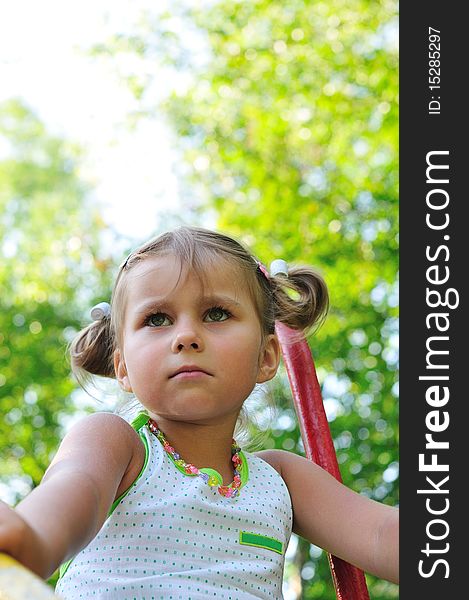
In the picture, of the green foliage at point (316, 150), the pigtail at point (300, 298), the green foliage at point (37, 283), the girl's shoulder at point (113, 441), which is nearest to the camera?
the girl's shoulder at point (113, 441)

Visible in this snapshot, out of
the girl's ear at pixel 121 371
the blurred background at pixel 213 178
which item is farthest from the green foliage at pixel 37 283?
the girl's ear at pixel 121 371

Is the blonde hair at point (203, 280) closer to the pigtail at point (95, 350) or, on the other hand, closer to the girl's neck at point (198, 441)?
the pigtail at point (95, 350)

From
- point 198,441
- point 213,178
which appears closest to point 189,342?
point 198,441

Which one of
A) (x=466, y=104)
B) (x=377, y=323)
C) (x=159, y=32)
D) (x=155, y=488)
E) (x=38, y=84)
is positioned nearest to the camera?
(x=155, y=488)

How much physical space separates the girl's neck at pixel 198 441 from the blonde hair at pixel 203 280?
0.23 metres

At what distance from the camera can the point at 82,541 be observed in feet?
4.50

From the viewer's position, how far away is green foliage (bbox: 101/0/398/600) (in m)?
6.94

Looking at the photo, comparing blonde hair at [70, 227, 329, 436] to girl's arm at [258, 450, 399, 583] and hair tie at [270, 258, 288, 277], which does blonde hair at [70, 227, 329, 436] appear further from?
girl's arm at [258, 450, 399, 583]

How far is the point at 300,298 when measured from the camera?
7.51 ft

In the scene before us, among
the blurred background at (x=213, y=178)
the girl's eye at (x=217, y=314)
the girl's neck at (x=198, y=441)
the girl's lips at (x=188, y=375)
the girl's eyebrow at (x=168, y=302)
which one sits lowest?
the girl's neck at (x=198, y=441)

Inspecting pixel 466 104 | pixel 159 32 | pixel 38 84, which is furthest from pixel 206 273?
pixel 38 84

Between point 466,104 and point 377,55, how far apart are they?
22.8ft

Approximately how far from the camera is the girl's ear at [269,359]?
2.11 m

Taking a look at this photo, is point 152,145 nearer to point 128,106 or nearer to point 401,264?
point 128,106
